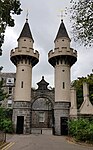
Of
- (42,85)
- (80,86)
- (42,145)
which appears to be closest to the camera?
(42,145)

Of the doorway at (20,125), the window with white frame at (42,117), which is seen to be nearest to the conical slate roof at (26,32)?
the doorway at (20,125)

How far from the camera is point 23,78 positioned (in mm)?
36969

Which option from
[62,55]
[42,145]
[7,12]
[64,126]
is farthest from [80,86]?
[7,12]

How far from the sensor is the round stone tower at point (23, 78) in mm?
35031

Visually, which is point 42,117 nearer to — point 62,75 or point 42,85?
point 42,85

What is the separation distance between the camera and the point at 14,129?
3472 centimetres

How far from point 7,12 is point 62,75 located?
2432cm

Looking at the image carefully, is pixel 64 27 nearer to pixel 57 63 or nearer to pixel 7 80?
pixel 57 63

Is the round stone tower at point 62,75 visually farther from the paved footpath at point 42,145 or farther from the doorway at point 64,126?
the paved footpath at point 42,145

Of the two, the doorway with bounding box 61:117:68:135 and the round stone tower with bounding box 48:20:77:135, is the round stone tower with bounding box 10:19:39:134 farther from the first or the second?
the doorway with bounding box 61:117:68:135

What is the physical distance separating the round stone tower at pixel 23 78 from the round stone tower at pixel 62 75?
11.4 ft

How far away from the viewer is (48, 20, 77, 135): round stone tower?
35.0 meters

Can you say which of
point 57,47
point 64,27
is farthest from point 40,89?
point 64,27

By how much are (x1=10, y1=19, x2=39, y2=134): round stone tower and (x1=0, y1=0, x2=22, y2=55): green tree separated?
73.4 ft
